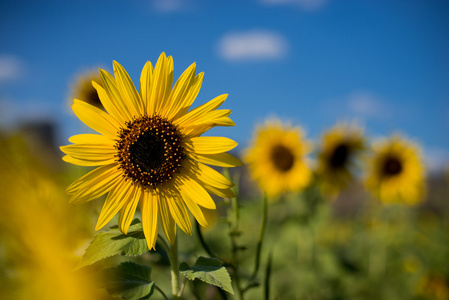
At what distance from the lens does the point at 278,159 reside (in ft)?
14.0

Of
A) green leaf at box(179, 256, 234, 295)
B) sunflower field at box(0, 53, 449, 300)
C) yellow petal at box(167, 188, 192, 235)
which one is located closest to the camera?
sunflower field at box(0, 53, 449, 300)

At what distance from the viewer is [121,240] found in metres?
1.05

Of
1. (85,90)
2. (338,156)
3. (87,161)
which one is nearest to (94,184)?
(87,161)

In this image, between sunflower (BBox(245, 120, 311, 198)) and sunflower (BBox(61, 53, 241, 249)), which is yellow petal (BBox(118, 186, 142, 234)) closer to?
sunflower (BBox(61, 53, 241, 249))

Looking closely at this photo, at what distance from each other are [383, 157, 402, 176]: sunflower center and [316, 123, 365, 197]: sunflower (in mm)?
480

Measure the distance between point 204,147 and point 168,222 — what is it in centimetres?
26

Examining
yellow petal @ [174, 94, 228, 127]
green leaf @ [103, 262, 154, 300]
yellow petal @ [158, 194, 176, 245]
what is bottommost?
green leaf @ [103, 262, 154, 300]

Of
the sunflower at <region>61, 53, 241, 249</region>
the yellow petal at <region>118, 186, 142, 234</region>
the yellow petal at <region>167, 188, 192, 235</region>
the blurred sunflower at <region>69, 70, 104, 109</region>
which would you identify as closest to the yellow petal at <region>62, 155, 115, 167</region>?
the sunflower at <region>61, 53, 241, 249</region>

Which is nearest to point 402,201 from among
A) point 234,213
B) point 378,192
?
point 378,192

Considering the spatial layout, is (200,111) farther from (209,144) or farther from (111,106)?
(111,106)

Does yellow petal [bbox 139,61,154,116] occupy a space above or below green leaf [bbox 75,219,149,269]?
above

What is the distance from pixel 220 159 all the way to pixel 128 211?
1.06 feet

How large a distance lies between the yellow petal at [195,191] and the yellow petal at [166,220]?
0.07m

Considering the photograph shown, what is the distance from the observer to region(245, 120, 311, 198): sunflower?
13.3ft
